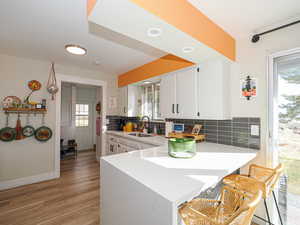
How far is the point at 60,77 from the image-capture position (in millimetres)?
2990

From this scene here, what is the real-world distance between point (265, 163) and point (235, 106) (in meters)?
0.74

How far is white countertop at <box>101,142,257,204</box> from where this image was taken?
812mm

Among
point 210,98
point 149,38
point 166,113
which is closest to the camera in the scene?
point 149,38

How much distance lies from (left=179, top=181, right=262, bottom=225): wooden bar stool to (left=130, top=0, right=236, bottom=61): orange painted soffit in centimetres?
132

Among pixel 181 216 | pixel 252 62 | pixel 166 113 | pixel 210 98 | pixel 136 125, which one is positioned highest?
pixel 252 62

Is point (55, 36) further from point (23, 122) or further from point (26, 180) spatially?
point (26, 180)

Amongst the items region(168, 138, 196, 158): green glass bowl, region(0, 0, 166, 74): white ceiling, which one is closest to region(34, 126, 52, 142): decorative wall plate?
region(0, 0, 166, 74): white ceiling

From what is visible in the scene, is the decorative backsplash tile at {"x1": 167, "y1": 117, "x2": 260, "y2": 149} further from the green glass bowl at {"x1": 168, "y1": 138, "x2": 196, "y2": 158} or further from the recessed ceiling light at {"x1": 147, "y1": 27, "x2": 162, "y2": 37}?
the recessed ceiling light at {"x1": 147, "y1": 27, "x2": 162, "y2": 37}

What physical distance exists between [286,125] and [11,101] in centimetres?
408

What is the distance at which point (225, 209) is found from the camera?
3.73 feet

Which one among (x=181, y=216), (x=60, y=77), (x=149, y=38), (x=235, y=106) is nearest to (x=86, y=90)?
(x=60, y=77)

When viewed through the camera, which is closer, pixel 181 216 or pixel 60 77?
pixel 181 216

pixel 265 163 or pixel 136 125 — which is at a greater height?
pixel 136 125

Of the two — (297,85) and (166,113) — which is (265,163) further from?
(166,113)
